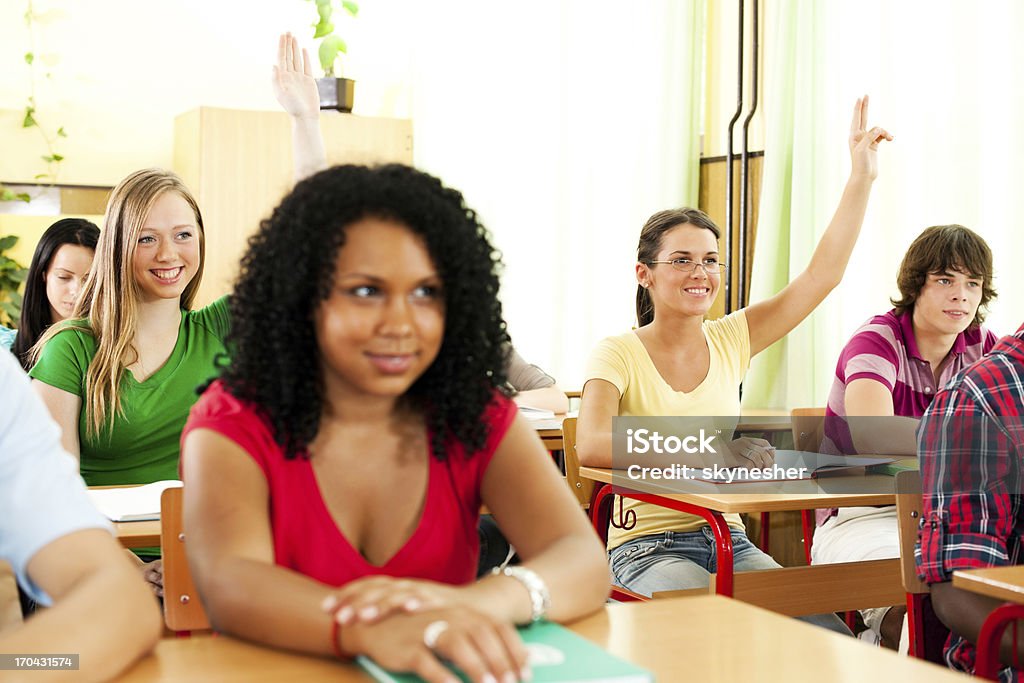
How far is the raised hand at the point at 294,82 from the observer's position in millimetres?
2457

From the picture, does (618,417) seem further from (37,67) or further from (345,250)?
(37,67)

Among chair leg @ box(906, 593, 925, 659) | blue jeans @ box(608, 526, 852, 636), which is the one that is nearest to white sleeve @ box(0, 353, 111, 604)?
chair leg @ box(906, 593, 925, 659)

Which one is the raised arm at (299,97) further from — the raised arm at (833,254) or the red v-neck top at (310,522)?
the raised arm at (833,254)

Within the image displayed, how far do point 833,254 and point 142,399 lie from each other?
6.04 ft

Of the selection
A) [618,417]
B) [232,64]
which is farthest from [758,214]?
[232,64]

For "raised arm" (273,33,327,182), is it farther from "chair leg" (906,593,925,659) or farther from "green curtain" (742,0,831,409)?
"green curtain" (742,0,831,409)

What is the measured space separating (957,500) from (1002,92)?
2273 millimetres

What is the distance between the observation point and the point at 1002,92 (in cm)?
373

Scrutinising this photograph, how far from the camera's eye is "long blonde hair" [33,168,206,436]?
248 cm

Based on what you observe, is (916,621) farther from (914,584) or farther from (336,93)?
(336,93)

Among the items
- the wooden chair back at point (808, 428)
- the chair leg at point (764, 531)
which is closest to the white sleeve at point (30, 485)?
the wooden chair back at point (808, 428)

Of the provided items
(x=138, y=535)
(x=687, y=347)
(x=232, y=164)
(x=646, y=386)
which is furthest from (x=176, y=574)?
(x=232, y=164)

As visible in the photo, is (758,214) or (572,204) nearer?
(758,214)

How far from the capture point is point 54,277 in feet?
12.1
